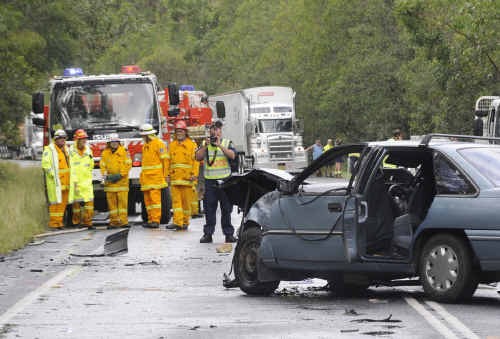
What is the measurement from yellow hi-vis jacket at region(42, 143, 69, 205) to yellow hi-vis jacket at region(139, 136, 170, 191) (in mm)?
1658

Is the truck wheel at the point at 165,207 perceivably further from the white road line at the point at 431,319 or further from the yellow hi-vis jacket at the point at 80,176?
the white road line at the point at 431,319

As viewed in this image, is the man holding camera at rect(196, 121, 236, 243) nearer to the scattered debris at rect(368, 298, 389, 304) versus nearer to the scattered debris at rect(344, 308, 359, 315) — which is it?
the scattered debris at rect(368, 298, 389, 304)

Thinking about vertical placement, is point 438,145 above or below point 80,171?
above

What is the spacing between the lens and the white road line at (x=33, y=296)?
912 cm

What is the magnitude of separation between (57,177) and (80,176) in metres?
0.45

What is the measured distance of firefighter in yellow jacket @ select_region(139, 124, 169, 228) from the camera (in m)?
19.4

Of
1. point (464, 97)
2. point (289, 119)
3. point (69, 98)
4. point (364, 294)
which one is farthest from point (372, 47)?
point (364, 294)

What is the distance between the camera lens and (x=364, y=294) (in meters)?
10.6

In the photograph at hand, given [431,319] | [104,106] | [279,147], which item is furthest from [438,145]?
[279,147]


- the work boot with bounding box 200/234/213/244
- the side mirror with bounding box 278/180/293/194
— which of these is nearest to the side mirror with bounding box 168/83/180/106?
the work boot with bounding box 200/234/213/244

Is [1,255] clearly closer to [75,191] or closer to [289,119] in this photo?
[75,191]

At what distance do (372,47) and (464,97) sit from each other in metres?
15.7

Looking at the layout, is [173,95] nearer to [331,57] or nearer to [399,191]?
[399,191]

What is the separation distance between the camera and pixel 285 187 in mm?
10430
